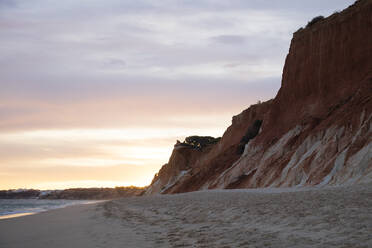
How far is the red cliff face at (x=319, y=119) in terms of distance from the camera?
21625 mm

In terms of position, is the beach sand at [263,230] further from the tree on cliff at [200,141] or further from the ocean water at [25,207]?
the tree on cliff at [200,141]

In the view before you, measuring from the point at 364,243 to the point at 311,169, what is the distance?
18.0 metres

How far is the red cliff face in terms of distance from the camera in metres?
21.6

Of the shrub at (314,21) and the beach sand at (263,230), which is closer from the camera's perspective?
the beach sand at (263,230)

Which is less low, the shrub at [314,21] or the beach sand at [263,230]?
the shrub at [314,21]

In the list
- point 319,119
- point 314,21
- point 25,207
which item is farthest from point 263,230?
point 25,207

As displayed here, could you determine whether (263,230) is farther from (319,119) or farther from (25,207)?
(25,207)

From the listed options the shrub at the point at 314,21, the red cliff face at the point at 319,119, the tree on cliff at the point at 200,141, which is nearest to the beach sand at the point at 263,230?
the red cliff face at the point at 319,119

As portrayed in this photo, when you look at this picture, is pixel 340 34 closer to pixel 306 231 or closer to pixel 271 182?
pixel 271 182

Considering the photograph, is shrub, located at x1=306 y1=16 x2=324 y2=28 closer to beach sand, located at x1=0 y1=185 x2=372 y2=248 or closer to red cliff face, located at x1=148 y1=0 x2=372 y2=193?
red cliff face, located at x1=148 y1=0 x2=372 y2=193

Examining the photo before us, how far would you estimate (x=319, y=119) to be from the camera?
97.4 ft

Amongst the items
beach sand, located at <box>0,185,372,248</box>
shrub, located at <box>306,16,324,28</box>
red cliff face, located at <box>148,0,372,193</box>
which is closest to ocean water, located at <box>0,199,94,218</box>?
red cliff face, located at <box>148,0,372,193</box>

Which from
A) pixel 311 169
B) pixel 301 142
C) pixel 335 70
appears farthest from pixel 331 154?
pixel 335 70

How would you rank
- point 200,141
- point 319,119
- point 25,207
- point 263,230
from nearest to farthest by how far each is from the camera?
point 263,230 → point 319,119 → point 25,207 → point 200,141
